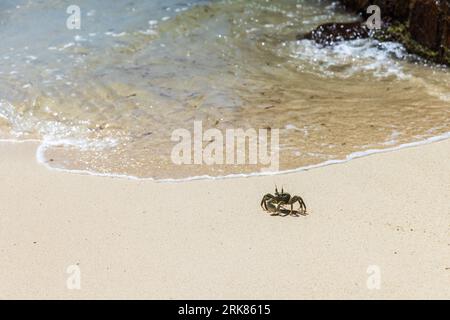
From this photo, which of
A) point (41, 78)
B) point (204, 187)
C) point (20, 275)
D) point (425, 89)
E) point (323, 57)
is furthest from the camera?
point (323, 57)

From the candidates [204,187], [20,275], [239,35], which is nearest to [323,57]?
[239,35]

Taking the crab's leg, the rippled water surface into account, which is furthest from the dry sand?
the rippled water surface

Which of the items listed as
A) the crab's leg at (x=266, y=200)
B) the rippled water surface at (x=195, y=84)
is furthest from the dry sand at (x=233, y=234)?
the rippled water surface at (x=195, y=84)

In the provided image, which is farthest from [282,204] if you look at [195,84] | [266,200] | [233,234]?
[195,84]

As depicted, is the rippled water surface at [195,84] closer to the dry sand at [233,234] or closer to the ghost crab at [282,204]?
the dry sand at [233,234]

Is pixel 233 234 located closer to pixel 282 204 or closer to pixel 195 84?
pixel 282 204
